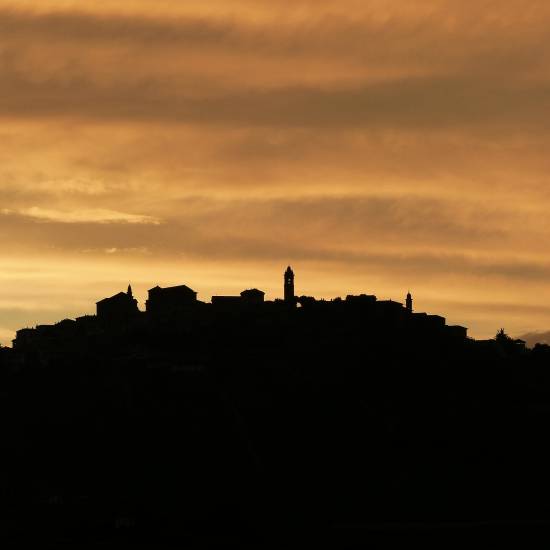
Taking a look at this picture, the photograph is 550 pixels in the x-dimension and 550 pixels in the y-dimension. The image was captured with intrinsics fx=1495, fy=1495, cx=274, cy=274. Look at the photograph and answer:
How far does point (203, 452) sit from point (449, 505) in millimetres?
35538

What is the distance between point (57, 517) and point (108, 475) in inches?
907

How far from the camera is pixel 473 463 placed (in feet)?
581

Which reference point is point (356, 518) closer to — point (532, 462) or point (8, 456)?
point (532, 462)

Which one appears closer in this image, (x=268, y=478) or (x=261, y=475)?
(x=268, y=478)

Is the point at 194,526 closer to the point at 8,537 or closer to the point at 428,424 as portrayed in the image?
the point at 8,537

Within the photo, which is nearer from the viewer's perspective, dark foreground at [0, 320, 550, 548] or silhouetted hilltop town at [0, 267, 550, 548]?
dark foreground at [0, 320, 550, 548]

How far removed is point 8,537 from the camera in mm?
140125

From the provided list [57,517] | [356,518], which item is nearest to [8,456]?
[57,517]

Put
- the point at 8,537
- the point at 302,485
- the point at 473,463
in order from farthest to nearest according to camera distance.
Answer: the point at 473,463, the point at 302,485, the point at 8,537

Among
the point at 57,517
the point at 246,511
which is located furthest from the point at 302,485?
the point at 57,517

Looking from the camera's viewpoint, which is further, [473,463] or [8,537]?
[473,463]

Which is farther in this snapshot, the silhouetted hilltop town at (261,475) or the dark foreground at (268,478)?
the silhouetted hilltop town at (261,475)

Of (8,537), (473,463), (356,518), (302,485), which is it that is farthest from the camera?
(473,463)

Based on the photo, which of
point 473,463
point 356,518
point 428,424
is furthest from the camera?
point 428,424
